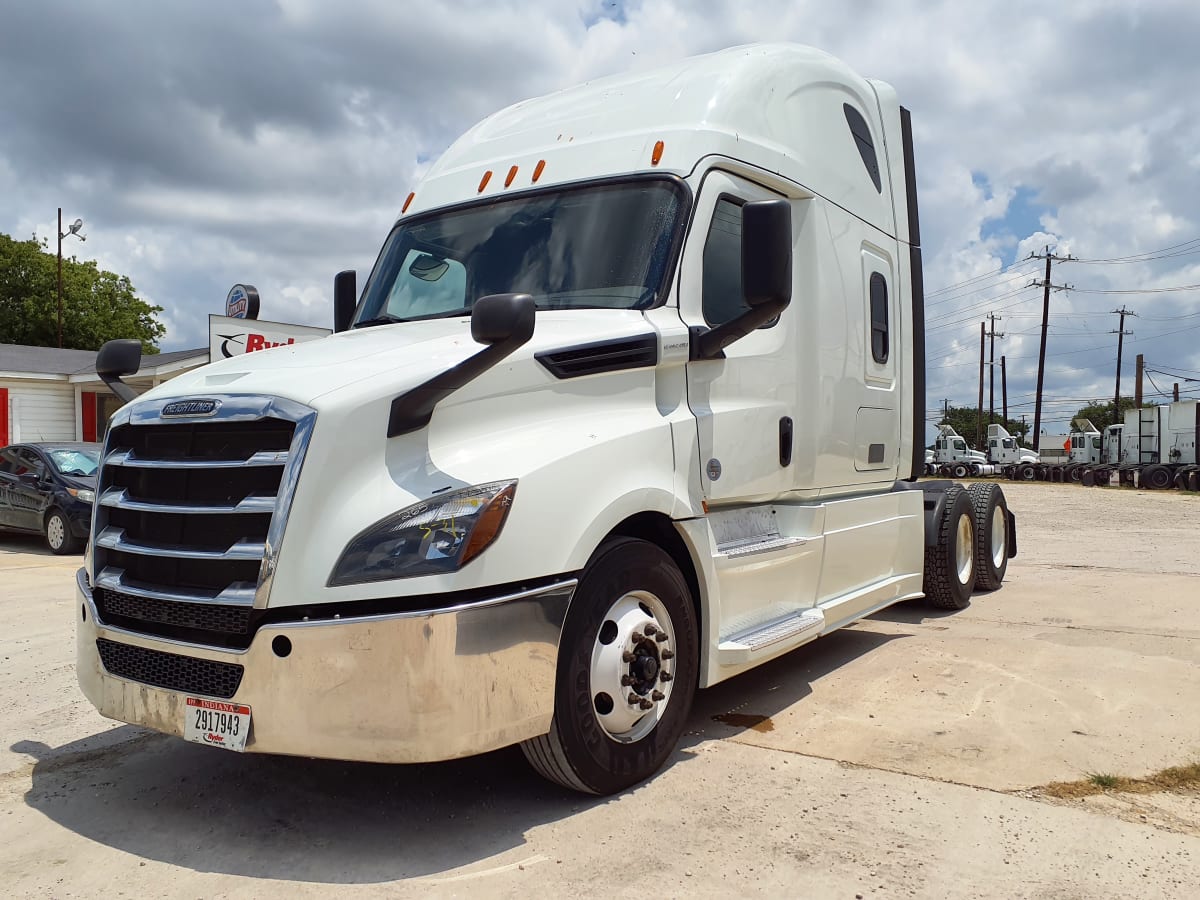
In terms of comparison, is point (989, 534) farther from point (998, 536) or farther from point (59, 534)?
point (59, 534)

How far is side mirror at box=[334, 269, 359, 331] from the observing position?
6258 mm

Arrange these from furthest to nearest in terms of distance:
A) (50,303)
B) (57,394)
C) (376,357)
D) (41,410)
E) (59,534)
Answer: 1. (50,303)
2. (57,394)
3. (41,410)
4. (59,534)
5. (376,357)

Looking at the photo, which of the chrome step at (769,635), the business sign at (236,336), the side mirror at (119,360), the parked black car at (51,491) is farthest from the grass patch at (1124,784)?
the parked black car at (51,491)

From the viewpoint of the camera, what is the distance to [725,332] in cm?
454

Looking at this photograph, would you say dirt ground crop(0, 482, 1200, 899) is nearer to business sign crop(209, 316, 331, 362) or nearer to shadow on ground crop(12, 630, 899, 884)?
shadow on ground crop(12, 630, 899, 884)

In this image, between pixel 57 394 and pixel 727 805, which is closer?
pixel 727 805

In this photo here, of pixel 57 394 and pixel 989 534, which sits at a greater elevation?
pixel 57 394

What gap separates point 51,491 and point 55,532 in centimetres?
55

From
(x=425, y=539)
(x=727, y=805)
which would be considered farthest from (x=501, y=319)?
(x=727, y=805)

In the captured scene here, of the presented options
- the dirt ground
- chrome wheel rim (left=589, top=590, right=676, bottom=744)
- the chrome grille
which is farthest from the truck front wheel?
the chrome grille

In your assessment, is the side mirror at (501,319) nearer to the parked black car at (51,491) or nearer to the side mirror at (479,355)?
the side mirror at (479,355)

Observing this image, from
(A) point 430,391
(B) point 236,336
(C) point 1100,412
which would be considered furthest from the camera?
(C) point 1100,412

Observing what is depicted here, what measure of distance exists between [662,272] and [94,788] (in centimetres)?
329

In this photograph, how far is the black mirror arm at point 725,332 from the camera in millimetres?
4480
